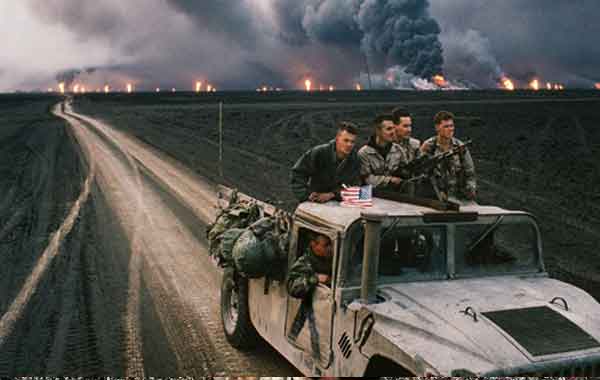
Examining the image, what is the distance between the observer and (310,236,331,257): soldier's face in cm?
550

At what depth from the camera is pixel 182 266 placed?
10711mm

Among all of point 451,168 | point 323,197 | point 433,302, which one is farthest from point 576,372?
point 451,168

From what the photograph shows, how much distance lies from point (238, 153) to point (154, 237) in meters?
14.8

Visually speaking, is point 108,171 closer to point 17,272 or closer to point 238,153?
point 238,153

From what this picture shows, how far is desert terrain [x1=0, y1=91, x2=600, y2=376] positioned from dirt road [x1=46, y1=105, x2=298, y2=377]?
0.09 feet

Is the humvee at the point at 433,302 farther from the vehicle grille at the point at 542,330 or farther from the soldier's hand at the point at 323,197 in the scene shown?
the soldier's hand at the point at 323,197

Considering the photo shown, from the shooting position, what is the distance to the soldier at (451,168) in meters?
7.70

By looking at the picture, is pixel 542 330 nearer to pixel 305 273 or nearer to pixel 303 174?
pixel 305 273

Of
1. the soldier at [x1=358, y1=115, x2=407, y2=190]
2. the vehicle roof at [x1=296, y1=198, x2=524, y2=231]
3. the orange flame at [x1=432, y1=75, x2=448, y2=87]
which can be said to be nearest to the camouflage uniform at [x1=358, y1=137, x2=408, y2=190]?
the soldier at [x1=358, y1=115, x2=407, y2=190]

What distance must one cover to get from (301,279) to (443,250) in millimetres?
1234

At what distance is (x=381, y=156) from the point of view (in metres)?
7.54

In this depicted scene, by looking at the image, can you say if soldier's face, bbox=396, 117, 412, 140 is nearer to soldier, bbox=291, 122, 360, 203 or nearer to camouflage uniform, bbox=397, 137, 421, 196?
camouflage uniform, bbox=397, 137, 421, 196

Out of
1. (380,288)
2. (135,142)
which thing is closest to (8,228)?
(380,288)

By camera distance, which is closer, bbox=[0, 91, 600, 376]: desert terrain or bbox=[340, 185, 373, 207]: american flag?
bbox=[340, 185, 373, 207]: american flag
